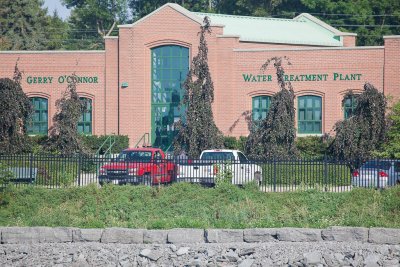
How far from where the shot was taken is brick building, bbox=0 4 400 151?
41.6 meters

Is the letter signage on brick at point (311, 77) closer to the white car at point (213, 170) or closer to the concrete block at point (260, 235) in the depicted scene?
the white car at point (213, 170)

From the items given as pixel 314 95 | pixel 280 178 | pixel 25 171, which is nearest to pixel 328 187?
pixel 280 178

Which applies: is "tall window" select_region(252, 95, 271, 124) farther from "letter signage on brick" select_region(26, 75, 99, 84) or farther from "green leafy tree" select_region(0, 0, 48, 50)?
"green leafy tree" select_region(0, 0, 48, 50)

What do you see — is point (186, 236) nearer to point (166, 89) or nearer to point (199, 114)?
point (199, 114)

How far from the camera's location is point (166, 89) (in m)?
43.3

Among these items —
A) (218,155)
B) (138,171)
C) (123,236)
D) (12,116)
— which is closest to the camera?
(123,236)

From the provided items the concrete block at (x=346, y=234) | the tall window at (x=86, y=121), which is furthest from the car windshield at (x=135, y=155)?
the tall window at (x=86, y=121)

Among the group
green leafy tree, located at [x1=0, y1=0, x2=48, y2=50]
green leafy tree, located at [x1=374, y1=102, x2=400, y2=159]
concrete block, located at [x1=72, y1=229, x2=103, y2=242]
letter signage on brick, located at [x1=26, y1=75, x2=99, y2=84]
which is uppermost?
green leafy tree, located at [x1=0, y1=0, x2=48, y2=50]

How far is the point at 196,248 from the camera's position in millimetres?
20422

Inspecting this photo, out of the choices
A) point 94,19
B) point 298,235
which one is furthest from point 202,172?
point 94,19

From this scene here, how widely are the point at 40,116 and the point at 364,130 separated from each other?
16958 mm

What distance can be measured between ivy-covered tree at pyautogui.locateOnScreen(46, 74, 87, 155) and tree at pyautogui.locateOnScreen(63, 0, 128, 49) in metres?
33.9

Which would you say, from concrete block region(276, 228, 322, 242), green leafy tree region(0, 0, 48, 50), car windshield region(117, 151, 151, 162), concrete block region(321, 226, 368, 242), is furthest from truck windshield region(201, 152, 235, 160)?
green leafy tree region(0, 0, 48, 50)

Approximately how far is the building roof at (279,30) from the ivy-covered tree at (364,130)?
31.8ft
